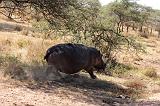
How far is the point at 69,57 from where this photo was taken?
14.4 meters

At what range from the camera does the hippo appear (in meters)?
14.1

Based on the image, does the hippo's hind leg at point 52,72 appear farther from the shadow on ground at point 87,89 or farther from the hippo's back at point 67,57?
the shadow on ground at point 87,89

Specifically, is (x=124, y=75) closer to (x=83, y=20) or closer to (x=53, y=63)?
(x=83, y=20)

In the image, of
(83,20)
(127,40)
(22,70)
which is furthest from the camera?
(127,40)

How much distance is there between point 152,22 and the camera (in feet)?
242

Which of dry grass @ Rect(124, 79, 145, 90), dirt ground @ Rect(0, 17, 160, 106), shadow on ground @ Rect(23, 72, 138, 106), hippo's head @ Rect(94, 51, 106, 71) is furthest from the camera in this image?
hippo's head @ Rect(94, 51, 106, 71)

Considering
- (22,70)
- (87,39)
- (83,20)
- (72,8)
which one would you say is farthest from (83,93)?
(87,39)

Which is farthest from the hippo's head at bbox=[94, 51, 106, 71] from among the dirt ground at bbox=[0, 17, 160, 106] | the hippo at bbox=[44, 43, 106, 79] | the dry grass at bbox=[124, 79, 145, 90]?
the dirt ground at bbox=[0, 17, 160, 106]

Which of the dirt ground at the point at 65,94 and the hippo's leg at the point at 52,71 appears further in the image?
the hippo's leg at the point at 52,71

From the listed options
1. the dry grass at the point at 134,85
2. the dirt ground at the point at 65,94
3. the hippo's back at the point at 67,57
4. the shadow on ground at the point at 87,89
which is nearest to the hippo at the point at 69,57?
the hippo's back at the point at 67,57

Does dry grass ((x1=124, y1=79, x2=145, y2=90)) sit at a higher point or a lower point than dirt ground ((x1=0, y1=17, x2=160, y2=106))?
lower

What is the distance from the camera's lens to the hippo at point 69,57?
14148 millimetres

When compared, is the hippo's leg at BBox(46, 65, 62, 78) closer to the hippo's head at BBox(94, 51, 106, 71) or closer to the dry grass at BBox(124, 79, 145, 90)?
the hippo's head at BBox(94, 51, 106, 71)

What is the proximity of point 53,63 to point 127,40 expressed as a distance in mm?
5774
